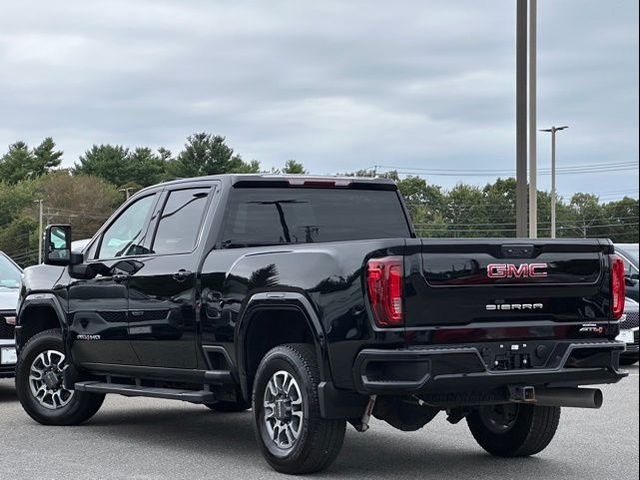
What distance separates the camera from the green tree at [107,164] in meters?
79.0

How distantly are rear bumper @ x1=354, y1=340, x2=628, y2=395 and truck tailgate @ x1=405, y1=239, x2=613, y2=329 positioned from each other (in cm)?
18

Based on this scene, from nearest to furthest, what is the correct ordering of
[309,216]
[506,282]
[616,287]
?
[506,282] → [616,287] → [309,216]

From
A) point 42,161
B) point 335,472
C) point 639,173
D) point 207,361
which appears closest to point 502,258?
point 335,472

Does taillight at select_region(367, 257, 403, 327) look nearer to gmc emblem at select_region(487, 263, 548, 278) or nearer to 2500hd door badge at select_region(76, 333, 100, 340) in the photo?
gmc emblem at select_region(487, 263, 548, 278)

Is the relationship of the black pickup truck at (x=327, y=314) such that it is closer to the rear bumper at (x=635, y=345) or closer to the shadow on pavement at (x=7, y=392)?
the shadow on pavement at (x=7, y=392)

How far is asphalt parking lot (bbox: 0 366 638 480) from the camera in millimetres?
8305

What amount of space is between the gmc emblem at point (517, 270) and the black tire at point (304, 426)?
1.30 metres

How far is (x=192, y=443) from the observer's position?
9789 mm

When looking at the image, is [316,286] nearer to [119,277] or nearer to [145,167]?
[119,277]

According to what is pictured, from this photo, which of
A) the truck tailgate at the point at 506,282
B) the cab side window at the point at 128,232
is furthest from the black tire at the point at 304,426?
the cab side window at the point at 128,232

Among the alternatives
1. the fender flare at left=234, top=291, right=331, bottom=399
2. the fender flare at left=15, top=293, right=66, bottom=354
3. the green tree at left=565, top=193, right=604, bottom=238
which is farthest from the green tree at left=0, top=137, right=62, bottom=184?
the fender flare at left=234, top=291, right=331, bottom=399

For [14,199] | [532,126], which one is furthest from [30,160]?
[532,126]

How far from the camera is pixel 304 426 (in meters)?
7.88

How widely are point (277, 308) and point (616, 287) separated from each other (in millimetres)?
2267
